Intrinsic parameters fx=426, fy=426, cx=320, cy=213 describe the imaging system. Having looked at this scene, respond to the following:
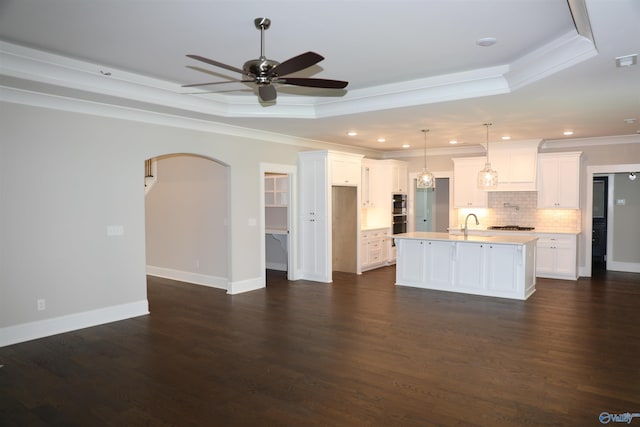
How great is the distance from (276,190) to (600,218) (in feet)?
24.3

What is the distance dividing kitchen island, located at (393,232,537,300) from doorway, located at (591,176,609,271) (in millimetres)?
4115

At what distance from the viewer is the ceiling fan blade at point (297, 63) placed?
2850mm

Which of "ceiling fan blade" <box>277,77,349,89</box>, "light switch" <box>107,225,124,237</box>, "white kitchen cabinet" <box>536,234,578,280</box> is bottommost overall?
"white kitchen cabinet" <box>536,234,578,280</box>

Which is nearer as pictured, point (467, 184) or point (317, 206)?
point (317, 206)

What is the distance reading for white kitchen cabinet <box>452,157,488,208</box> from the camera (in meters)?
8.91

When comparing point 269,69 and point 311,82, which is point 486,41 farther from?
point 269,69

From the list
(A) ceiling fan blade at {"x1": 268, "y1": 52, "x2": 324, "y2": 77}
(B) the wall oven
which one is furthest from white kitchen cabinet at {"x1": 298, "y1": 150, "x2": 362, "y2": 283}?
(A) ceiling fan blade at {"x1": 268, "y1": 52, "x2": 324, "y2": 77}

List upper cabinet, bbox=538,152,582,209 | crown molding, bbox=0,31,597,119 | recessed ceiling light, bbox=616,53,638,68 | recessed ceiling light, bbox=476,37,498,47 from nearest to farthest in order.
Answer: recessed ceiling light, bbox=616,53,638,68 < recessed ceiling light, bbox=476,37,498,47 < crown molding, bbox=0,31,597,119 < upper cabinet, bbox=538,152,582,209

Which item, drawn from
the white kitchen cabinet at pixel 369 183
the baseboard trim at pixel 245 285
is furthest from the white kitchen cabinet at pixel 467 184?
the baseboard trim at pixel 245 285

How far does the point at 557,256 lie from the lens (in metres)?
8.00

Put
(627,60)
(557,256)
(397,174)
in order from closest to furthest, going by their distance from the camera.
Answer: (627,60)
(557,256)
(397,174)

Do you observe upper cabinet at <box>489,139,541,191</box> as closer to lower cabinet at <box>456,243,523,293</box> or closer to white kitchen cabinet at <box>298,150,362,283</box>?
lower cabinet at <box>456,243,523,293</box>

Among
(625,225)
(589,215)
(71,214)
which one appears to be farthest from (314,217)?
(625,225)

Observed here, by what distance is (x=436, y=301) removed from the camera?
6.20m
